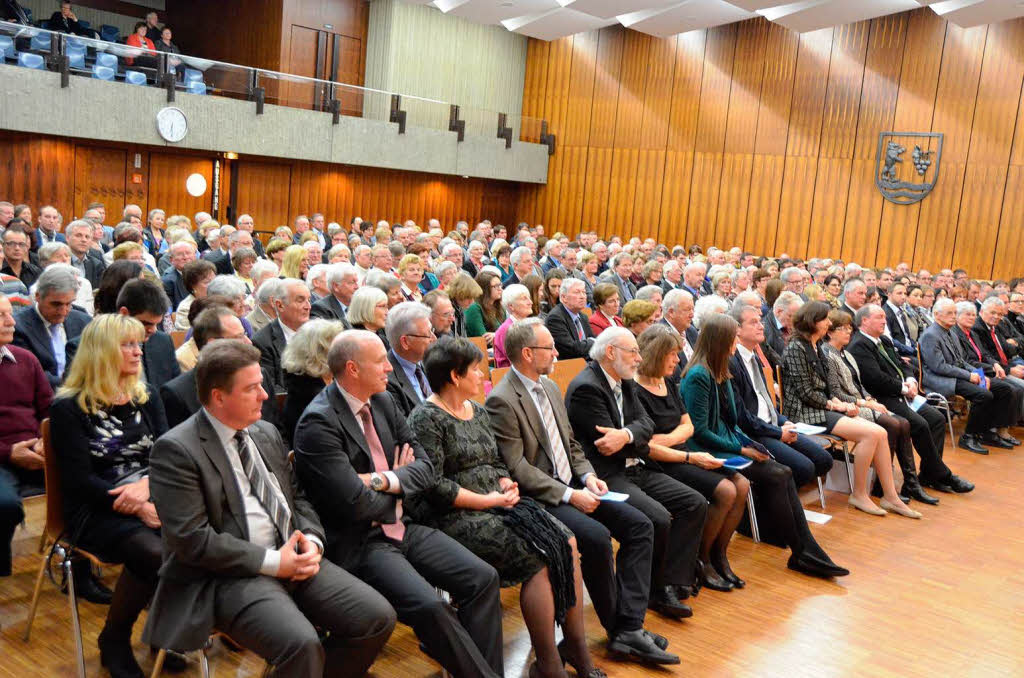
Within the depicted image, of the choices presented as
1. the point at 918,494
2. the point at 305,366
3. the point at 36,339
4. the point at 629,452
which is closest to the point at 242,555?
the point at 305,366

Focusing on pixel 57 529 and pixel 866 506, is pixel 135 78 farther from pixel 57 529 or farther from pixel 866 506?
pixel 866 506

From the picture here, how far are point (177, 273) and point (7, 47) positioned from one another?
263 inches

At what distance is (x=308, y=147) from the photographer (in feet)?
48.2

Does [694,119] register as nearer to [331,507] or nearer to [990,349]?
[990,349]

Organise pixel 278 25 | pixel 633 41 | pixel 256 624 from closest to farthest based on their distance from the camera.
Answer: pixel 256 624 < pixel 278 25 < pixel 633 41

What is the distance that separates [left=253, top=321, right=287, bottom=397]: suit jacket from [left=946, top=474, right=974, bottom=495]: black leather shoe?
496 cm

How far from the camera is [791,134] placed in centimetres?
1587

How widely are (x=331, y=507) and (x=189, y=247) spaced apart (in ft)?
13.4

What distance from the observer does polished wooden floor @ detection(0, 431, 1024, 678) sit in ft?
11.3

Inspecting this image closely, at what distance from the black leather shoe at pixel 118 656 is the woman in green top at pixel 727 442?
2.98m

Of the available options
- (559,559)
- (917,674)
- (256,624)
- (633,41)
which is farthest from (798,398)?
(633,41)

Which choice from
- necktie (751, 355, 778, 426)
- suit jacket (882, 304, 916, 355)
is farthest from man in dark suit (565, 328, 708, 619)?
suit jacket (882, 304, 916, 355)

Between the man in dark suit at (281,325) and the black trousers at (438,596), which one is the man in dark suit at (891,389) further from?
the black trousers at (438,596)

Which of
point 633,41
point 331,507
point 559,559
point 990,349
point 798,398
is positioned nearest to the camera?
point 331,507
